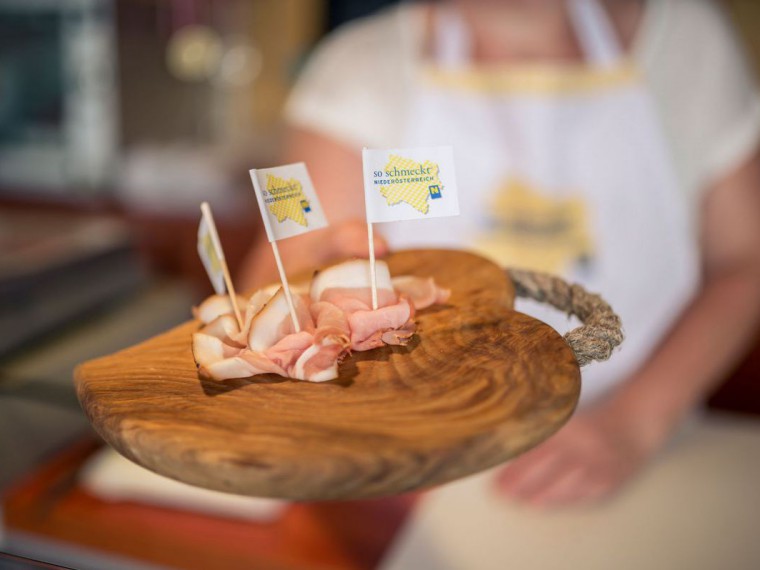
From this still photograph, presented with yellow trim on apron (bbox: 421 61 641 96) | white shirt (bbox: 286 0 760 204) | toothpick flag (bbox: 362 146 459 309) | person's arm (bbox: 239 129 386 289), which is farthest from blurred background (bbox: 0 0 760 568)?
yellow trim on apron (bbox: 421 61 641 96)

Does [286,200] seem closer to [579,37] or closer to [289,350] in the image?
[289,350]

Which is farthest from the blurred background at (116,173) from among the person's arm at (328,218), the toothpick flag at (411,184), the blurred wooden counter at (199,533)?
the toothpick flag at (411,184)

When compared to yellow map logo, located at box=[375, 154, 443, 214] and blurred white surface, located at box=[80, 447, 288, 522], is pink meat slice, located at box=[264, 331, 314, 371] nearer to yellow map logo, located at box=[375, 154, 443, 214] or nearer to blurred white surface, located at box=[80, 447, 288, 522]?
yellow map logo, located at box=[375, 154, 443, 214]

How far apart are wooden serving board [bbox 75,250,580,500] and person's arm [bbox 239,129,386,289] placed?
0.47 feet

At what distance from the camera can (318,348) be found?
1.54ft

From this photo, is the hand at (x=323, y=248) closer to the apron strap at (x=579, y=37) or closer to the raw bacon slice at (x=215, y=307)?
the raw bacon slice at (x=215, y=307)

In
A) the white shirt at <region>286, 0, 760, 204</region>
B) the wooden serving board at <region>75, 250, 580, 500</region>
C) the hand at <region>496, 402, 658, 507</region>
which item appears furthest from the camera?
the white shirt at <region>286, 0, 760, 204</region>

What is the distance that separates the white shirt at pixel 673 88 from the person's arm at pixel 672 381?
0.06 m

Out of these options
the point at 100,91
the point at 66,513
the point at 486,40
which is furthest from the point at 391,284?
the point at 100,91

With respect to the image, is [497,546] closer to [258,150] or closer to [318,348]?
[318,348]

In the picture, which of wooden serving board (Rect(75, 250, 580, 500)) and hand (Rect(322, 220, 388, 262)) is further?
hand (Rect(322, 220, 388, 262))

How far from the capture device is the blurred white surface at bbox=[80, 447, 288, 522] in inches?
39.4

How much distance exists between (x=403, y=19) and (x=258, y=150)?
4.46 ft

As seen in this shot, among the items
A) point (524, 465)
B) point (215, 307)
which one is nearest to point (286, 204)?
point (215, 307)
